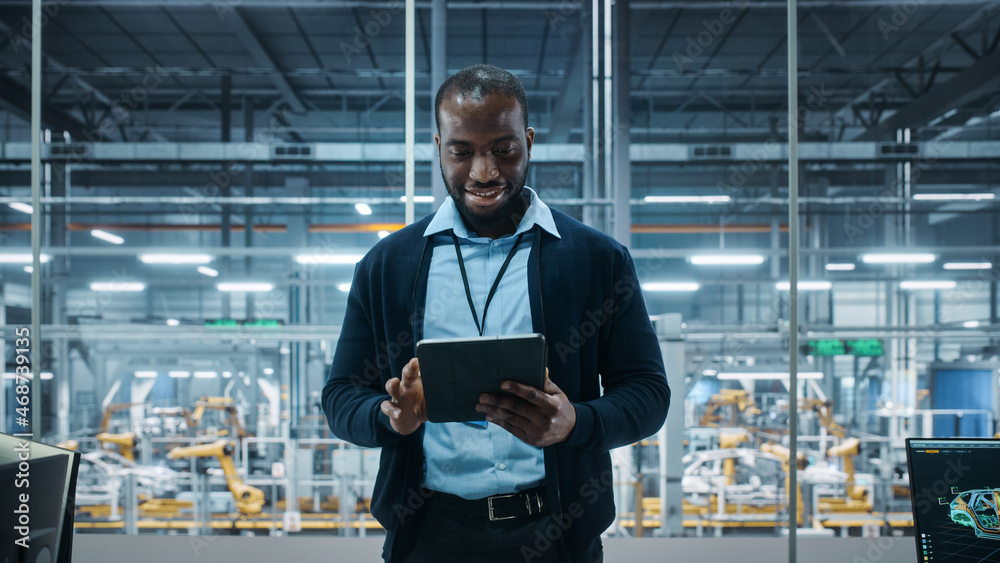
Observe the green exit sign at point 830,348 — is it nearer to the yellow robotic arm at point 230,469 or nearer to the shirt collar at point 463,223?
the yellow robotic arm at point 230,469

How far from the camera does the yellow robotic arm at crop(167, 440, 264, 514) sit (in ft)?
22.9

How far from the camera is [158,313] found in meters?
18.6

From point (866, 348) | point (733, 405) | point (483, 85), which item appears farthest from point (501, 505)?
point (866, 348)

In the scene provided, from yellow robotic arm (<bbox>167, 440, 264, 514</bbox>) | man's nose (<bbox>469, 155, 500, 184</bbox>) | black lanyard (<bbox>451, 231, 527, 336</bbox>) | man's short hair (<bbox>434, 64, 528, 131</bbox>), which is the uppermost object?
man's short hair (<bbox>434, 64, 528, 131</bbox>)

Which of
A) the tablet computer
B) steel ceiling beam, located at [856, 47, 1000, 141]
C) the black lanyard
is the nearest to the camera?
the tablet computer

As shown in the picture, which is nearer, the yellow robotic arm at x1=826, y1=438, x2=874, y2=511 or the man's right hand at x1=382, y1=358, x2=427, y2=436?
the man's right hand at x1=382, y1=358, x2=427, y2=436

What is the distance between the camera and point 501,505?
3.23 ft

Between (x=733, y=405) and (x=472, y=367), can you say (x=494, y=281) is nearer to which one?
(x=472, y=367)

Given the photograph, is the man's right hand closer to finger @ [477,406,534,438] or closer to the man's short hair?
finger @ [477,406,534,438]

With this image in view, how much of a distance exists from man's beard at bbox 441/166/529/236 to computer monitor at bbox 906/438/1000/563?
40.2 inches

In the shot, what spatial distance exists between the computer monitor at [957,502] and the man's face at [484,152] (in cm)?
108

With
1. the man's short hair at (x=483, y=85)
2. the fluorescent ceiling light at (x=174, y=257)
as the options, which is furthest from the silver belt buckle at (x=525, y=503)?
the fluorescent ceiling light at (x=174, y=257)

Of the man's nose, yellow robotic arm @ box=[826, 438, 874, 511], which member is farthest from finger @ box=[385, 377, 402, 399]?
yellow robotic arm @ box=[826, 438, 874, 511]

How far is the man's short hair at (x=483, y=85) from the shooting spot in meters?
0.99
